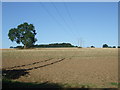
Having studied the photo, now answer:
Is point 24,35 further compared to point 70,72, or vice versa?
point 24,35

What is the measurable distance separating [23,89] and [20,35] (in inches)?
3455

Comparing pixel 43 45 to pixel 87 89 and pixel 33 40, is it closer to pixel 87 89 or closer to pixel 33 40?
pixel 33 40

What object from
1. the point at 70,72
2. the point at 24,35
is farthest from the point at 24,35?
the point at 70,72

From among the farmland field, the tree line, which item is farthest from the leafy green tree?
the farmland field

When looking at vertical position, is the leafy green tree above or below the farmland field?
above

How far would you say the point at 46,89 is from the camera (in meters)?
7.43

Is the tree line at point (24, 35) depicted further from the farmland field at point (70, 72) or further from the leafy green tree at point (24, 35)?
the farmland field at point (70, 72)

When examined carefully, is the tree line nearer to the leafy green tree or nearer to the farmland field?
the leafy green tree

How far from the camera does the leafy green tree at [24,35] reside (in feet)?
295

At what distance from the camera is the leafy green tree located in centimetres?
9006

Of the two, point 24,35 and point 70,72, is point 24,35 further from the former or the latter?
point 70,72

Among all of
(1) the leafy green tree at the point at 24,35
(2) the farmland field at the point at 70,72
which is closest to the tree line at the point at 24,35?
(1) the leafy green tree at the point at 24,35

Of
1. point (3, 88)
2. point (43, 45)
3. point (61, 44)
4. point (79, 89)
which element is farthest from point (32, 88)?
point (61, 44)

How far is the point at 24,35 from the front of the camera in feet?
301
